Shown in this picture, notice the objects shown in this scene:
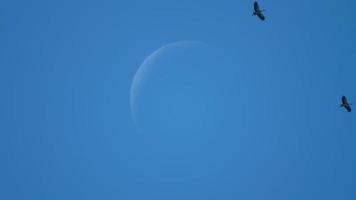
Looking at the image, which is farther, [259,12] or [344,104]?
[344,104]

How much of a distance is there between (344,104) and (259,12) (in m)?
17.2

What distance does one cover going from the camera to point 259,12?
54250 millimetres

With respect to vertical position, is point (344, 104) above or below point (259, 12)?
below

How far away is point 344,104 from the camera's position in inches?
2429
